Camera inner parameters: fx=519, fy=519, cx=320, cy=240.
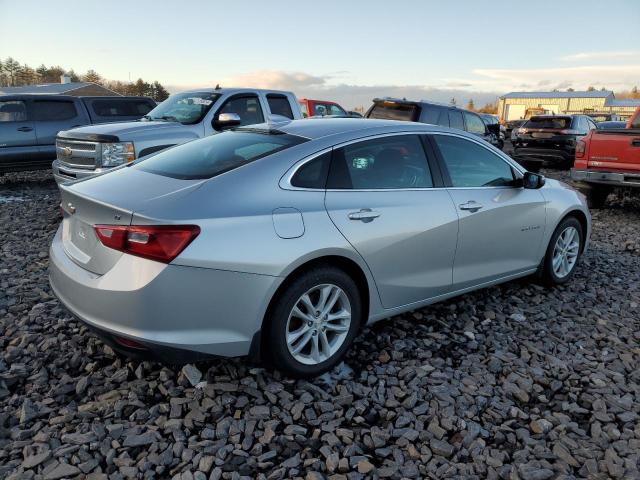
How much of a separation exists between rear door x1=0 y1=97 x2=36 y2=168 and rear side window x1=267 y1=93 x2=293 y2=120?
16.6 ft

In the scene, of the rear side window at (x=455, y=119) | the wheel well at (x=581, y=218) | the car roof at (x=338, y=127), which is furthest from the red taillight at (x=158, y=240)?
the rear side window at (x=455, y=119)

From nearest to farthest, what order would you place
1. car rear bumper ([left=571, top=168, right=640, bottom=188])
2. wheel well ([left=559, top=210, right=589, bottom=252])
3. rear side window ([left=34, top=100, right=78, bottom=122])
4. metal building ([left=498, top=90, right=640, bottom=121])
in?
wheel well ([left=559, top=210, right=589, bottom=252]) < car rear bumper ([left=571, top=168, right=640, bottom=188]) < rear side window ([left=34, top=100, right=78, bottom=122]) < metal building ([left=498, top=90, right=640, bottom=121])

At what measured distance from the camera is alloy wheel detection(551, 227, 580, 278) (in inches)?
197

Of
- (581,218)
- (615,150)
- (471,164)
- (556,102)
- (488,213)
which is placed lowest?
(581,218)

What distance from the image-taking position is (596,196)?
9.46 metres

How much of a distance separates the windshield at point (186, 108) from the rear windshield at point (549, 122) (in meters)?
11.0

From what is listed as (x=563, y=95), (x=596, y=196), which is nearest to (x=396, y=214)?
(x=596, y=196)

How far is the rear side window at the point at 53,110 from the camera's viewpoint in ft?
34.9

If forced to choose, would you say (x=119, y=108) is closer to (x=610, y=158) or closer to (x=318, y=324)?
(x=610, y=158)

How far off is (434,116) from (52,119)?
25.9 ft

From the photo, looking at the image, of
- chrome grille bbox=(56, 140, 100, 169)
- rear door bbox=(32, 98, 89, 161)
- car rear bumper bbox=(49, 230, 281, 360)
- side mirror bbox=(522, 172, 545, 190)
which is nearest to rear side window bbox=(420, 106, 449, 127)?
side mirror bbox=(522, 172, 545, 190)

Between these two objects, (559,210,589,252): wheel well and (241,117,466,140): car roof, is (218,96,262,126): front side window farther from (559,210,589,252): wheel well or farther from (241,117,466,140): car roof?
(559,210,589,252): wheel well

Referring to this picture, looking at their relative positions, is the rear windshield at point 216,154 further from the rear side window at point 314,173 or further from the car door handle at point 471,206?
the car door handle at point 471,206

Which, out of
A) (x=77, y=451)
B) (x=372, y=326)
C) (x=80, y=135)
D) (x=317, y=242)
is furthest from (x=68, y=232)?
(x=80, y=135)
